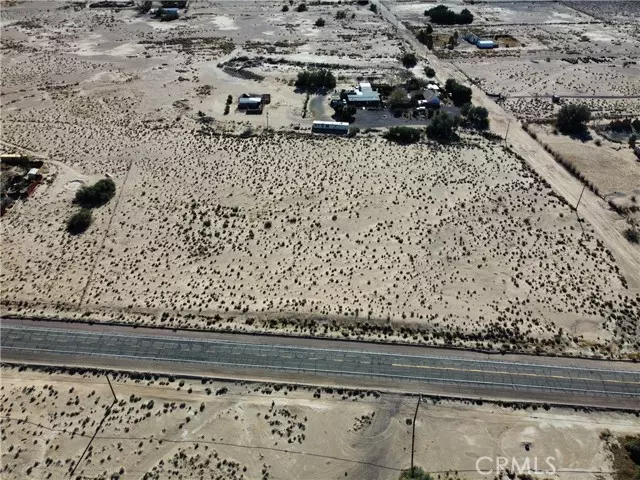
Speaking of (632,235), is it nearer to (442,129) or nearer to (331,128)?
(442,129)

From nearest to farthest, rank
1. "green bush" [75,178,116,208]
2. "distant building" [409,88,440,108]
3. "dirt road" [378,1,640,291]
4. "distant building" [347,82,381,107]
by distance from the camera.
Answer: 1. "dirt road" [378,1,640,291]
2. "green bush" [75,178,116,208]
3. "distant building" [409,88,440,108]
4. "distant building" [347,82,381,107]

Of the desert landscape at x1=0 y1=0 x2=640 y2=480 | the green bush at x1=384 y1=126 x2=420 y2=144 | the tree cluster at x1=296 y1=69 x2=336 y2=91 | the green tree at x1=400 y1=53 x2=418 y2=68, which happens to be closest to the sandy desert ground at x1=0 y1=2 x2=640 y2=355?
the desert landscape at x1=0 y1=0 x2=640 y2=480

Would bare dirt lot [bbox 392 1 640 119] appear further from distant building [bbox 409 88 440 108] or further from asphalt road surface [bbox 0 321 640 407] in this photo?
asphalt road surface [bbox 0 321 640 407]

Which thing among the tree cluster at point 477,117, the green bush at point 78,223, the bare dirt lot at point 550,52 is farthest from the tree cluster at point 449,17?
the green bush at point 78,223

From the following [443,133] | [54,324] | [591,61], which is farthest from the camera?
[591,61]

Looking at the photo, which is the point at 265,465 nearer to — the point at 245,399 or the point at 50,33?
the point at 245,399

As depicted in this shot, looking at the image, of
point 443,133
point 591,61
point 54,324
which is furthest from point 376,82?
point 54,324
